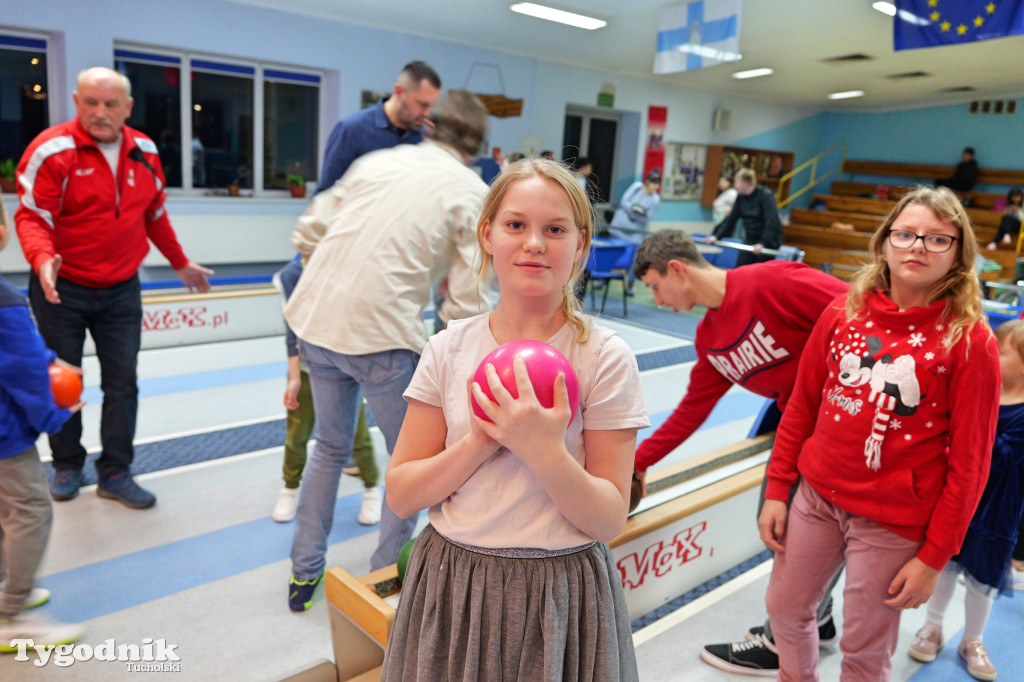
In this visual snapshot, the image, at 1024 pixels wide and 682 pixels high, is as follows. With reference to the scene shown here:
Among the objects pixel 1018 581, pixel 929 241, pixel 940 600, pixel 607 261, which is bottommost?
pixel 1018 581

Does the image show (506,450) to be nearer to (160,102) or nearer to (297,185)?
(160,102)

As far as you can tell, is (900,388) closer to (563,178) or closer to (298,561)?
(563,178)

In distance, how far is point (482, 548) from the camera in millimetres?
1181

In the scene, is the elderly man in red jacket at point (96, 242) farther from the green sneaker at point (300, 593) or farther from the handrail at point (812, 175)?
the handrail at point (812, 175)

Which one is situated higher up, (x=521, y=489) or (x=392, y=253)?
(x=392, y=253)

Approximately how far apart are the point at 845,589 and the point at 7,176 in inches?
329

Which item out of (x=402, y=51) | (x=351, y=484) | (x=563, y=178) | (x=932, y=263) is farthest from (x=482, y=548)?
(x=402, y=51)

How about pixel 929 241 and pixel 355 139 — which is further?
pixel 355 139

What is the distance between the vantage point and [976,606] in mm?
2398

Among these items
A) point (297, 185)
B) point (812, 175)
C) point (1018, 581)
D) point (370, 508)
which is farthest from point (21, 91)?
point (812, 175)

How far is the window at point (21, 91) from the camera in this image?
7.14 m

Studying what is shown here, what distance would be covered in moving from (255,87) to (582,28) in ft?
14.2

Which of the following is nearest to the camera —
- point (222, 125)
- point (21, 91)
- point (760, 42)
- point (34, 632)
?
point (34, 632)

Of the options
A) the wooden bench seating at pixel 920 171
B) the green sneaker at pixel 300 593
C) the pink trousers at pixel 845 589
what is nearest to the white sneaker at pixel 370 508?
the green sneaker at pixel 300 593
